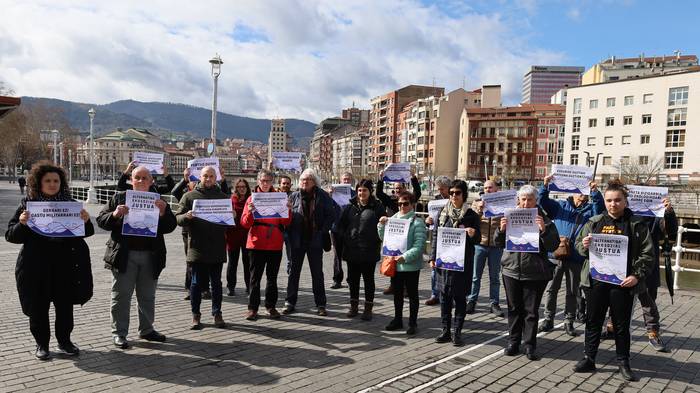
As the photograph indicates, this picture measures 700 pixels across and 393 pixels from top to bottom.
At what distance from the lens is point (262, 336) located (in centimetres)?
624

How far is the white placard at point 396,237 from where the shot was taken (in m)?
6.45

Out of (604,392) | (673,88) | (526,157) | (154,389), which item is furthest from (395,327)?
(526,157)

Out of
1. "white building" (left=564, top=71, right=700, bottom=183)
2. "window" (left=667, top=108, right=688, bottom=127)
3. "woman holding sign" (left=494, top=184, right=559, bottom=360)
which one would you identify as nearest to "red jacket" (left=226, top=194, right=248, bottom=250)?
"woman holding sign" (left=494, top=184, right=559, bottom=360)

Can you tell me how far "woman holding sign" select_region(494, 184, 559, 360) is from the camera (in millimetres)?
5562

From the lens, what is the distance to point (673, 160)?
67500 mm

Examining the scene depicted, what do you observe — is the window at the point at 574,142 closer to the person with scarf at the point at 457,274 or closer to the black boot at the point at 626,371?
the person with scarf at the point at 457,274

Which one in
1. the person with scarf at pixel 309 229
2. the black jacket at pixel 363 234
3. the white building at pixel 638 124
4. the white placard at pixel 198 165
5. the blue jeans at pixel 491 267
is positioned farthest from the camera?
the white building at pixel 638 124

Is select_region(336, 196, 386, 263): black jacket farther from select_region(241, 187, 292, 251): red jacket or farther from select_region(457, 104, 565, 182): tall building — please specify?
select_region(457, 104, 565, 182): tall building

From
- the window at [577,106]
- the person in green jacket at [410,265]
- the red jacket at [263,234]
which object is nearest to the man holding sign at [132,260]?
the red jacket at [263,234]

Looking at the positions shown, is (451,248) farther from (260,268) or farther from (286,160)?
(286,160)

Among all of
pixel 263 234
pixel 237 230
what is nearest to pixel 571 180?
pixel 263 234

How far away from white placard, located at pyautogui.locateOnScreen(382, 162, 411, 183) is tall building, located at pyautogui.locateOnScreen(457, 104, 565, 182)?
8409 cm

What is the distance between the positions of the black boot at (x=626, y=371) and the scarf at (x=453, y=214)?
2.36 m

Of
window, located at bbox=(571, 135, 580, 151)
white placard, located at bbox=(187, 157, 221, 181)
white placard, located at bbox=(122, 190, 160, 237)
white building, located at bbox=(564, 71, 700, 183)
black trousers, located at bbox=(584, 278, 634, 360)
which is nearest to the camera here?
black trousers, located at bbox=(584, 278, 634, 360)
